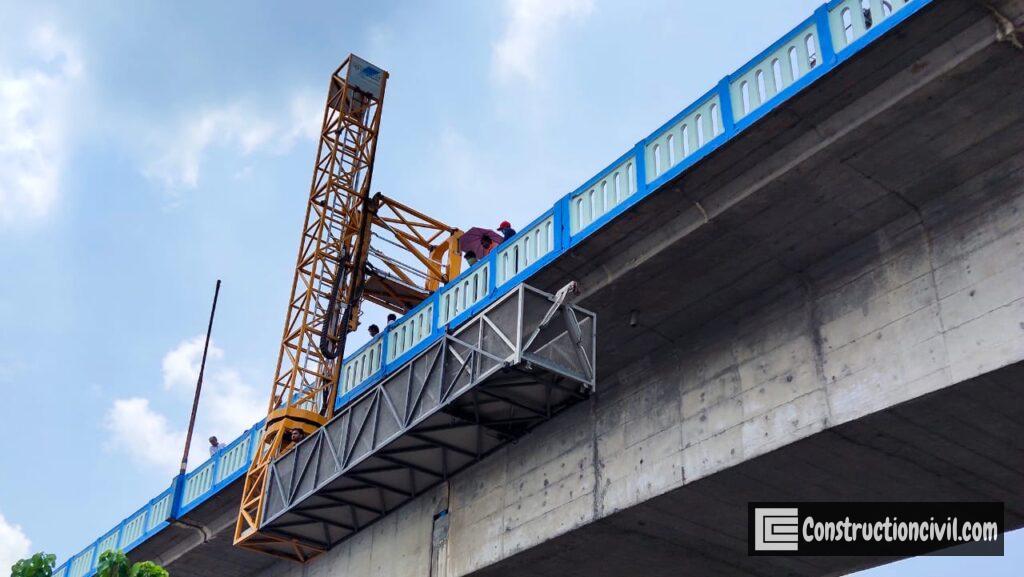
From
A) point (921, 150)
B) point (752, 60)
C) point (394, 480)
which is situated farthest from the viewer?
point (394, 480)

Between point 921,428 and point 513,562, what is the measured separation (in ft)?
25.0

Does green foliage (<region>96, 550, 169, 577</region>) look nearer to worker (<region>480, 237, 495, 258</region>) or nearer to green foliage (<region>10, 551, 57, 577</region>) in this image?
green foliage (<region>10, 551, 57, 577</region>)

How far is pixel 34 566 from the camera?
55.2 feet

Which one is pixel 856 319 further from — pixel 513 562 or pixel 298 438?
pixel 298 438

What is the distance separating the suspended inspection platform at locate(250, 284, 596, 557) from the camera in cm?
1609

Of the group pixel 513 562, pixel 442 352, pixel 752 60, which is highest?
pixel 752 60

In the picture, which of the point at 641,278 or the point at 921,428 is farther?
the point at 641,278

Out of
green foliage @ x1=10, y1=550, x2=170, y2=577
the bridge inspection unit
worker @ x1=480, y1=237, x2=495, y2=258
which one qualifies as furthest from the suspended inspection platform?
worker @ x1=480, y1=237, x2=495, y2=258

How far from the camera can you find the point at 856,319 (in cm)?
1356

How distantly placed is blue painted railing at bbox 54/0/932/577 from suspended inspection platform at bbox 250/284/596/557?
31.5 inches

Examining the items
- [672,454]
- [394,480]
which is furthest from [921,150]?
[394,480]

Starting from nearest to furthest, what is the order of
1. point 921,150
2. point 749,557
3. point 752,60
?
point 921,150, point 752,60, point 749,557

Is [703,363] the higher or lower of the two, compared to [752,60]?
lower

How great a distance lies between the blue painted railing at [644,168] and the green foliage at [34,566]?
6714mm
